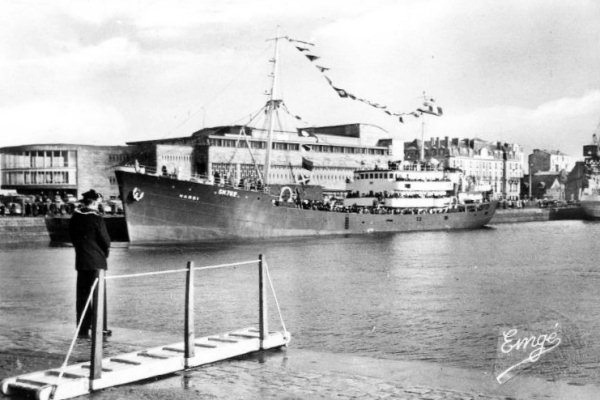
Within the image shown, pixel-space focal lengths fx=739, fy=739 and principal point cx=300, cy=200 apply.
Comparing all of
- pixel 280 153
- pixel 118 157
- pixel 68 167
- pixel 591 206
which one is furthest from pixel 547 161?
pixel 68 167

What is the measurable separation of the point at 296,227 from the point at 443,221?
21206mm

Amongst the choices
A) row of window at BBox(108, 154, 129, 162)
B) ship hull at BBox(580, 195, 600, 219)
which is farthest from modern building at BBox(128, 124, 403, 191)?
ship hull at BBox(580, 195, 600, 219)

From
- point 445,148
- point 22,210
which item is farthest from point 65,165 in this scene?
point 445,148

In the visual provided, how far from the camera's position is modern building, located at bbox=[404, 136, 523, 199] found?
466 ft

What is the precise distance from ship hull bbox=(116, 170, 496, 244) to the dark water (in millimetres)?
12385

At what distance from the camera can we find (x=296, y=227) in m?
A: 56.8

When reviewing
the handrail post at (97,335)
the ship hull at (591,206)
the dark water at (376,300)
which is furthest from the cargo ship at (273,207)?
the handrail post at (97,335)

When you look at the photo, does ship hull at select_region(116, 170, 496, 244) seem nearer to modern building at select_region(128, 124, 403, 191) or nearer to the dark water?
the dark water

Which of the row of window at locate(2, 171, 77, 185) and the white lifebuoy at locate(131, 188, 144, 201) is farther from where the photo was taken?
the row of window at locate(2, 171, 77, 185)

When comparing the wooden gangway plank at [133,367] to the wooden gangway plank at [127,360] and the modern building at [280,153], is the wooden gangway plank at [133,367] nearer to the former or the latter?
the wooden gangway plank at [127,360]

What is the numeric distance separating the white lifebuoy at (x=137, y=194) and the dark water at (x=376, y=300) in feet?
39.5

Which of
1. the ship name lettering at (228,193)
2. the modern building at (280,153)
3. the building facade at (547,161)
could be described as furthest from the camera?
the building facade at (547,161)

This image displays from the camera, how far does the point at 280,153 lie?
9038cm

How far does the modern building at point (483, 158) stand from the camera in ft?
466
